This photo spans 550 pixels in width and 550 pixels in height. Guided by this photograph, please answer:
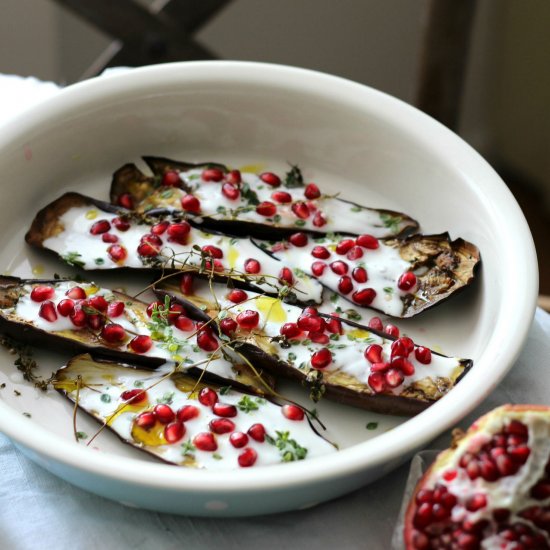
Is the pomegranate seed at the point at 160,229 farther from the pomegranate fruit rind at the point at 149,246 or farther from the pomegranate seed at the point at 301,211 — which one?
the pomegranate seed at the point at 301,211

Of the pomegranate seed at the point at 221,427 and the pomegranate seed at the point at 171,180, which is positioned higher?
the pomegranate seed at the point at 171,180

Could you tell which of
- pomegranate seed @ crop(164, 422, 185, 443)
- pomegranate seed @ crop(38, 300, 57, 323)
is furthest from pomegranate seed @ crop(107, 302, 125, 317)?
pomegranate seed @ crop(164, 422, 185, 443)

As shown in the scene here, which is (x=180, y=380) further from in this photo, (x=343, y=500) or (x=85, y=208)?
(x=85, y=208)

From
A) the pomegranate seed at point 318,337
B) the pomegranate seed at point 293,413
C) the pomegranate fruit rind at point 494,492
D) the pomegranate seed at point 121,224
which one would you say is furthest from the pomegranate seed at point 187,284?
the pomegranate fruit rind at point 494,492

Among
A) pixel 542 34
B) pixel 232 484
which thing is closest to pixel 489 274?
pixel 232 484

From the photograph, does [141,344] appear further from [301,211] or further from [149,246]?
[301,211]

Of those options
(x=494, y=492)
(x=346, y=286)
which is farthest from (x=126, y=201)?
(x=494, y=492)

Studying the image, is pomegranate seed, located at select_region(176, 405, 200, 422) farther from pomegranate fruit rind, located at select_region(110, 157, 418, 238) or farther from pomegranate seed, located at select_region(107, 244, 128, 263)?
pomegranate fruit rind, located at select_region(110, 157, 418, 238)
